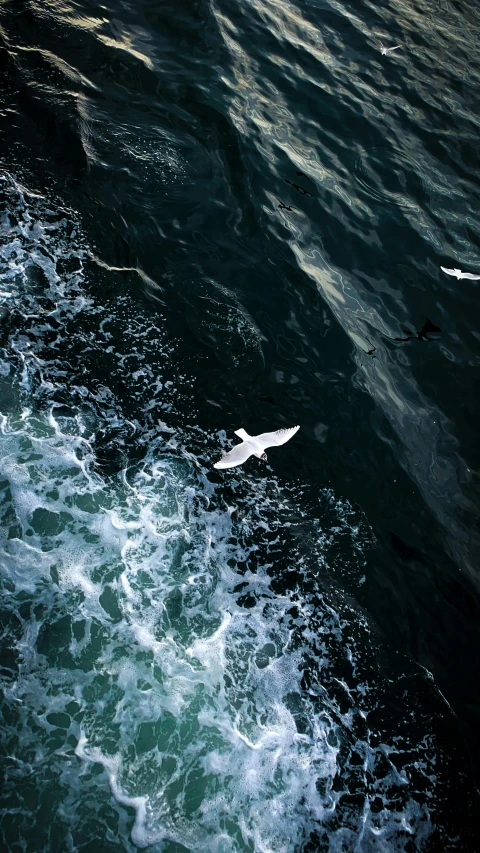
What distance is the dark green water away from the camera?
523 centimetres

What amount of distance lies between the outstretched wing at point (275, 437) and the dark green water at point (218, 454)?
0.48 meters

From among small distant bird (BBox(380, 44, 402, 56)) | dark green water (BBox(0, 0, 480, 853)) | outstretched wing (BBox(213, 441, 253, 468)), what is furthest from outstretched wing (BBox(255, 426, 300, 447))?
small distant bird (BBox(380, 44, 402, 56))

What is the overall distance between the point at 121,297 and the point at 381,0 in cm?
1263

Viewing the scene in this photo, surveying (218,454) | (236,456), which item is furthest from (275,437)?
(218,454)

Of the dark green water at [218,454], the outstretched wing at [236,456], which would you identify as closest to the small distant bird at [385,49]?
the dark green water at [218,454]

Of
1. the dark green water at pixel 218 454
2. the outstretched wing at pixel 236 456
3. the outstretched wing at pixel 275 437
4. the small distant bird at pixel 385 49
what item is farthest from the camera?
the small distant bird at pixel 385 49

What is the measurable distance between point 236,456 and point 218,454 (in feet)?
1.53

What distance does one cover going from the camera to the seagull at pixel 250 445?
6.56m

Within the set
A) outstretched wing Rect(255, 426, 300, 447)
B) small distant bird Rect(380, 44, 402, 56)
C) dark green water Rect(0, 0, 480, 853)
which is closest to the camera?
dark green water Rect(0, 0, 480, 853)

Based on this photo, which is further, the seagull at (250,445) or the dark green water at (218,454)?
the seagull at (250,445)

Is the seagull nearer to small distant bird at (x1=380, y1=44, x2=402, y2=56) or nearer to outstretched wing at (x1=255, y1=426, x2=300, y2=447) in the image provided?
outstretched wing at (x1=255, y1=426, x2=300, y2=447)

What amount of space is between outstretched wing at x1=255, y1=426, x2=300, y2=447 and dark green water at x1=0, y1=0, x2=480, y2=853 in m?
0.48

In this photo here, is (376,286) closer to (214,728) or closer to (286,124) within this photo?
(286,124)

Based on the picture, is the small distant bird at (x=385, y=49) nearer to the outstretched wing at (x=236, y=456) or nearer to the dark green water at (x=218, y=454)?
the dark green water at (x=218, y=454)
